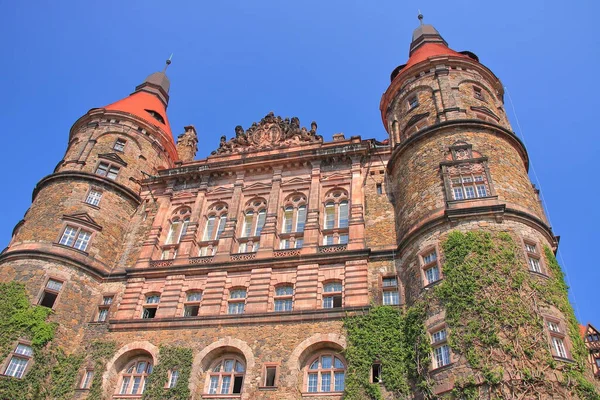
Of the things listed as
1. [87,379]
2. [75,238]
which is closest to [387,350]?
[87,379]

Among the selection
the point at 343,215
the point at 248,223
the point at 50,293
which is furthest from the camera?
the point at 248,223

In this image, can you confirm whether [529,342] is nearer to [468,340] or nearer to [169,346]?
[468,340]

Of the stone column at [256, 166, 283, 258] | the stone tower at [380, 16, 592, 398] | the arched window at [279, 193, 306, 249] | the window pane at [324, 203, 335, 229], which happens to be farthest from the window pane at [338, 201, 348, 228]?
the stone column at [256, 166, 283, 258]

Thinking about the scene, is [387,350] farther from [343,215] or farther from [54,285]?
[54,285]

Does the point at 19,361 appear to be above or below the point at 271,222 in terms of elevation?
below

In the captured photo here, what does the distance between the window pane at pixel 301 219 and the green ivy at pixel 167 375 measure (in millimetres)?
8724

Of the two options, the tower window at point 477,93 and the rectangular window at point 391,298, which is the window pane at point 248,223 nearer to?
the rectangular window at point 391,298

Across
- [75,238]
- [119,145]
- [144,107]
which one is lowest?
[75,238]

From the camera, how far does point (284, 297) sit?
2527cm

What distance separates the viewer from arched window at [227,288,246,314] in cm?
2562

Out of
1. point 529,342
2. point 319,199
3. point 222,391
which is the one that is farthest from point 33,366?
point 529,342

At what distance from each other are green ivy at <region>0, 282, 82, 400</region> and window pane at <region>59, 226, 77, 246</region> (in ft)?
11.3

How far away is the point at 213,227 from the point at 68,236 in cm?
799

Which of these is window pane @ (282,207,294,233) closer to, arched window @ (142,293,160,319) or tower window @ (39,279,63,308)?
arched window @ (142,293,160,319)
